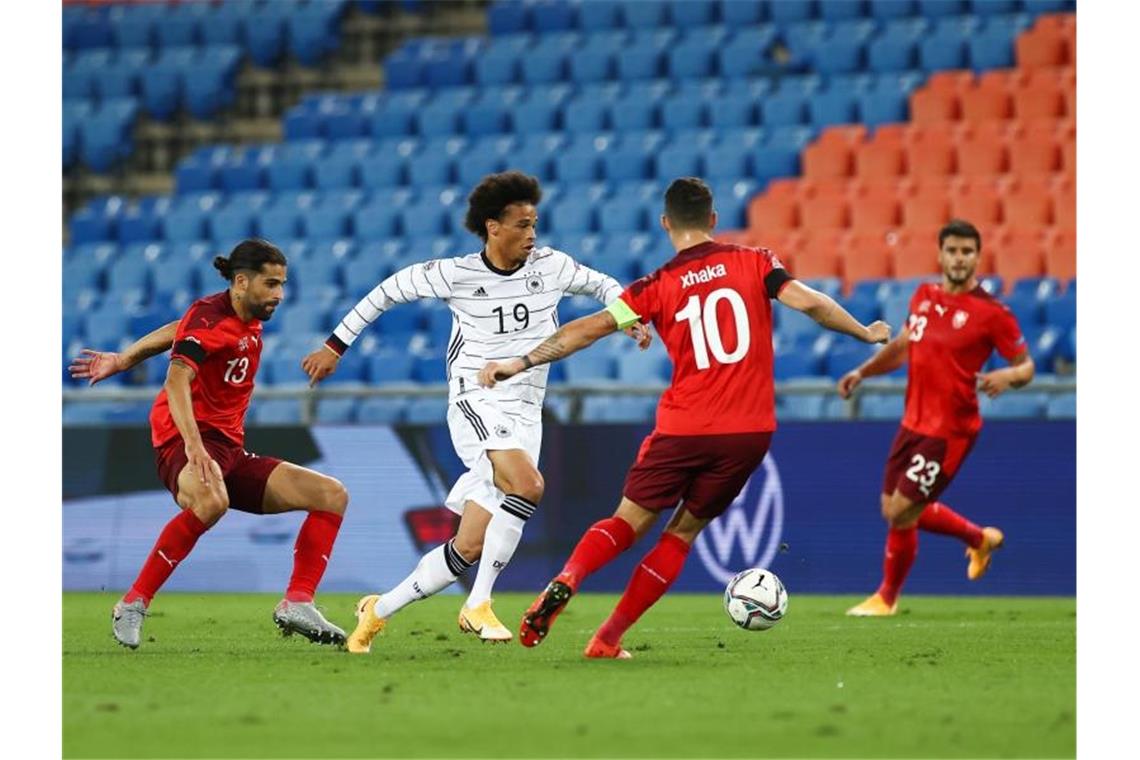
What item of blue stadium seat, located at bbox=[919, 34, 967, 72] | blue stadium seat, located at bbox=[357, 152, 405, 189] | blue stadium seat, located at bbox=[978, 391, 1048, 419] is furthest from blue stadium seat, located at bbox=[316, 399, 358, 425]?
blue stadium seat, located at bbox=[919, 34, 967, 72]

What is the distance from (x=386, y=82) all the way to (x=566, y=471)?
9.15m

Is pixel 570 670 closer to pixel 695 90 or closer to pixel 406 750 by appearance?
pixel 406 750

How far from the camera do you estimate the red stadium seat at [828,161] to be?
17.2 m

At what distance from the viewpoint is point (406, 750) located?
519cm

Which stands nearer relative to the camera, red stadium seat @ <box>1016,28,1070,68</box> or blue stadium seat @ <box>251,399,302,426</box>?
blue stadium seat @ <box>251,399,302,426</box>

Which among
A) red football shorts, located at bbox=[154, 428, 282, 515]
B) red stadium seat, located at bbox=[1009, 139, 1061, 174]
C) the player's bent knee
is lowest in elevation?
the player's bent knee

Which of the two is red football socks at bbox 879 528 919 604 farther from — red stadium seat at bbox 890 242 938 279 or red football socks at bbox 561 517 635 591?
red stadium seat at bbox 890 242 938 279

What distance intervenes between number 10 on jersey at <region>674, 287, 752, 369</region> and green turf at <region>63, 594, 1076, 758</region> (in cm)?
120

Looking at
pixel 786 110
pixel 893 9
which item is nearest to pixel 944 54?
pixel 893 9

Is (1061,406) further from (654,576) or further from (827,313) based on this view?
(654,576)

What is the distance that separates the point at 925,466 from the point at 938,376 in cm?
50

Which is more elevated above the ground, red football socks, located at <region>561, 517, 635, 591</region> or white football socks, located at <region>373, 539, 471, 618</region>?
red football socks, located at <region>561, 517, 635, 591</region>

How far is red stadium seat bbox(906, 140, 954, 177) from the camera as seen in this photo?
16.7 metres
